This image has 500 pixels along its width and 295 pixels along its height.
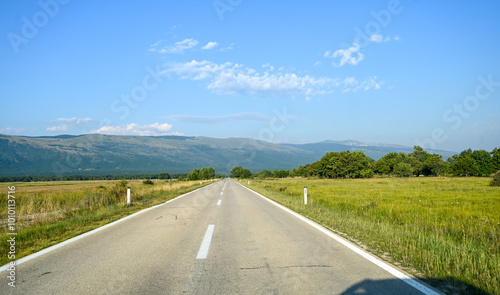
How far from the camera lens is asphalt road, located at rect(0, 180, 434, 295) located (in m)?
3.71

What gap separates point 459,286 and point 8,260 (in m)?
7.26

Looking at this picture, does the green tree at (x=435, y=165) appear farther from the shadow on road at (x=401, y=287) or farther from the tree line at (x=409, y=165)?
the shadow on road at (x=401, y=287)

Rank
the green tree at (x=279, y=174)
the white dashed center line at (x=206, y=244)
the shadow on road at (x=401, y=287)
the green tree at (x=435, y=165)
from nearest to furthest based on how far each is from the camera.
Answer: the shadow on road at (x=401, y=287), the white dashed center line at (x=206, y=244), the green tree at (x=435, y=165), the green tree at (x=279, y=174)

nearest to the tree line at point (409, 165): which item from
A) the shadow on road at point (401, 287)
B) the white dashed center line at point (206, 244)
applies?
the white dashed center line at point (206, 244)

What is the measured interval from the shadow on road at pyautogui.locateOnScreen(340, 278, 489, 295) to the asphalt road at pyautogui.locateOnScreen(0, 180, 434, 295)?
0.01 m

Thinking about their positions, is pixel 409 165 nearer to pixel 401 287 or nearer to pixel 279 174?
pixel 279 174

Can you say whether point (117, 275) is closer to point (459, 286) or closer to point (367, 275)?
point (367, 275)

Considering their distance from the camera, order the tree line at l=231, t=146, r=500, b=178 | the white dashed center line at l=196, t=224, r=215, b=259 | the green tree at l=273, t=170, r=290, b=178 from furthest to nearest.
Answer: the green tree at l=273, t=170, r=290, b=178 → the tree line at l=231, t=146, r=500, b=178 → the white dashed center line at l=196, t=224, r=215, b=259

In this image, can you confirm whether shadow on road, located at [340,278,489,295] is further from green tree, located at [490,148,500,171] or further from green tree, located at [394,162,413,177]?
green tree, located at [490,148,500,171]

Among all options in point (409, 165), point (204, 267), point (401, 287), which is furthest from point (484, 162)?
point (204, 267)

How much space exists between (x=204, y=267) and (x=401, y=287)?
2815 mm

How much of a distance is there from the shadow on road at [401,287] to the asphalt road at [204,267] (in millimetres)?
13

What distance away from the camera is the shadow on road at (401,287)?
355 centimetres

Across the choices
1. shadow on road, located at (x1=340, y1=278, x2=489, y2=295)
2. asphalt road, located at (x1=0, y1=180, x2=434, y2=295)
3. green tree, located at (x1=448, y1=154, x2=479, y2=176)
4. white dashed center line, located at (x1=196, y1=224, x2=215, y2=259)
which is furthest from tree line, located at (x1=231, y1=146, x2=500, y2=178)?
shadow on road, located at (x1=340, y1=278, x2=489, y2=295)
